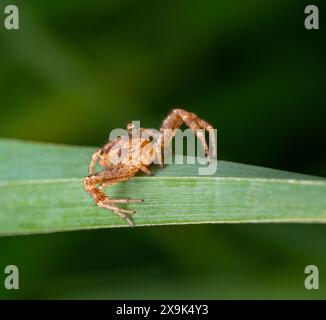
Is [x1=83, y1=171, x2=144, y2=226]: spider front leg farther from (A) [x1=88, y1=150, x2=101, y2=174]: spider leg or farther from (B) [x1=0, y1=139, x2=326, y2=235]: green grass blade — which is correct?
(A) [x1=88, y1=150, x2=101, y2=174]: spider leg

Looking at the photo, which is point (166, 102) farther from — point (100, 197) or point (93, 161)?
point (100, 197)

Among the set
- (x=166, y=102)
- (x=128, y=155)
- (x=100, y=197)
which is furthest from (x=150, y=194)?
(x=166, y=102)

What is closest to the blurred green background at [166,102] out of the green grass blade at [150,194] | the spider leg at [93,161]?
the green grass blade at [150,194]

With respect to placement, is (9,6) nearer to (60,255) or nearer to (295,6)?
(60,255)

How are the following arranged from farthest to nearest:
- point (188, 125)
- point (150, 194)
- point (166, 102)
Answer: point (166, 102), point (188, 125), point (150, 194)

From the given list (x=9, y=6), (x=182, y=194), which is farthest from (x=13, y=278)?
(x=9, y=6)

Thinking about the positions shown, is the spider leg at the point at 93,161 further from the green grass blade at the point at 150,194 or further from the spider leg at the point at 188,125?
the spider leg at the point at 188,125
